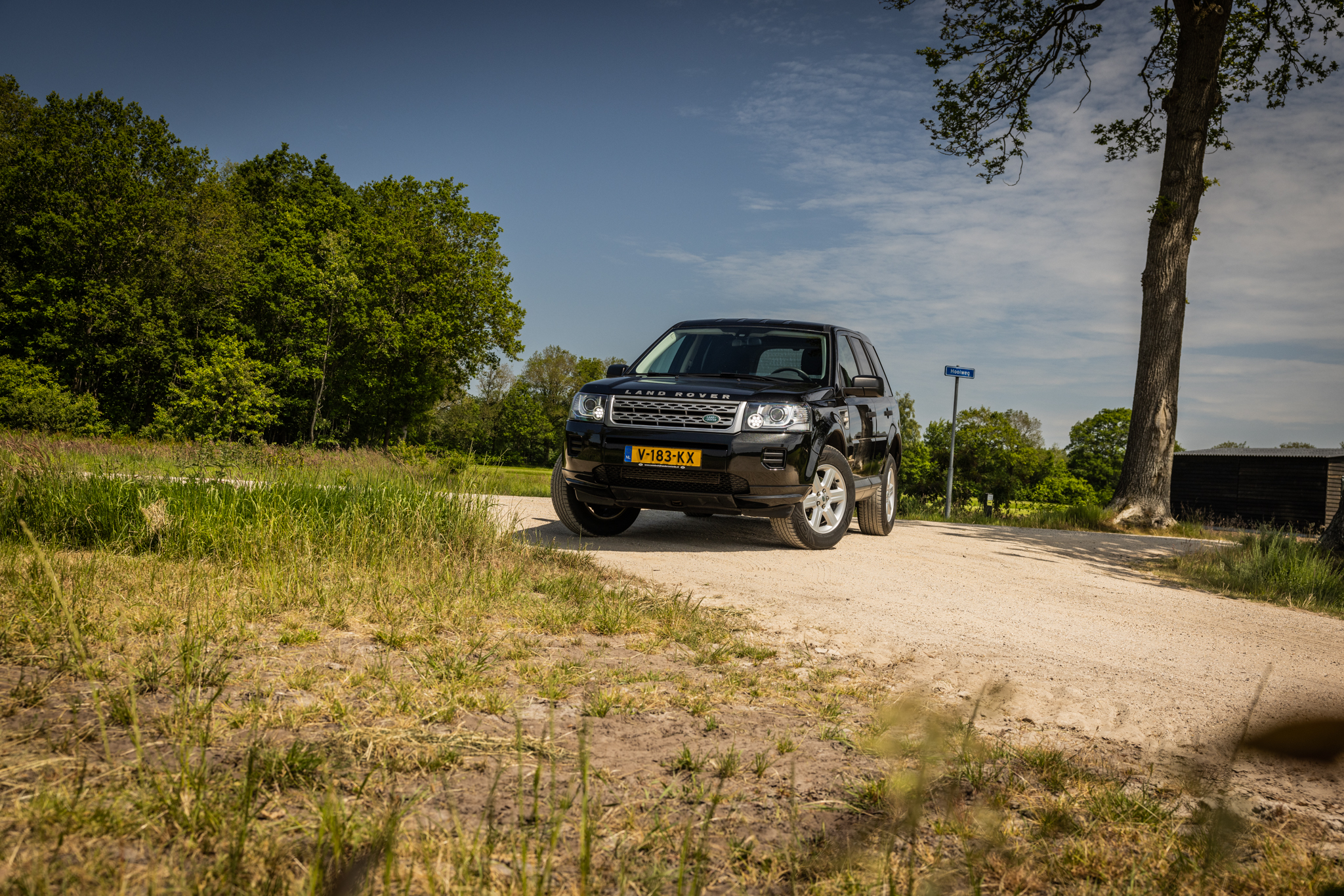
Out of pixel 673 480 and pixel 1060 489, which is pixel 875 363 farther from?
pixel 1060 489

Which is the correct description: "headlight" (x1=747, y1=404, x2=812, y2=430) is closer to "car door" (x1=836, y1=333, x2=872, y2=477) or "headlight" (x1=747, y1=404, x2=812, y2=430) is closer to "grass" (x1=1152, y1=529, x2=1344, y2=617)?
"car door" (x1=836, y1=333, x2=872, y2=477)

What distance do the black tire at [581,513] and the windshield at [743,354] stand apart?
1.42 meters

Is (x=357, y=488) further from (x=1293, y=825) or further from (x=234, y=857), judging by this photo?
(x=1293, y=825)

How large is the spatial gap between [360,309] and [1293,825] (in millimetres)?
44170

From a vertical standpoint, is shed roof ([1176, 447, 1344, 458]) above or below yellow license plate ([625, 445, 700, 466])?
above

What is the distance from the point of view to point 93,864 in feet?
5.33

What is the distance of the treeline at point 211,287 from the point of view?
118 ft

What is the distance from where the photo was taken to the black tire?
7832 millimetres

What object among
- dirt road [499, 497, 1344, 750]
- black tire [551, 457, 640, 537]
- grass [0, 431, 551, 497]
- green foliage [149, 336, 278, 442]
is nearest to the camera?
dirt road [499, 497, 1344, 750]

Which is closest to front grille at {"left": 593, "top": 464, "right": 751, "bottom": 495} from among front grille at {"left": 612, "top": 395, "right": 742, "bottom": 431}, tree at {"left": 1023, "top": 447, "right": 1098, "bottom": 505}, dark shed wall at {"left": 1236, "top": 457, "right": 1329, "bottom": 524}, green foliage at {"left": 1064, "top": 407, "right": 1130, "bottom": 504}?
front grille at {"left": 612, "top": 395, "right": 742, "bottom": 431}

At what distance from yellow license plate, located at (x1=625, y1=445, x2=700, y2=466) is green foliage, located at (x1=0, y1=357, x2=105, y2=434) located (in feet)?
105

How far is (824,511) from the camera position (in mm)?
7605

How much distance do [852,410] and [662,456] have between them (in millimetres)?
2398

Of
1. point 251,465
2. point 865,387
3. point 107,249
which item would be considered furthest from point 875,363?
point 107,249
